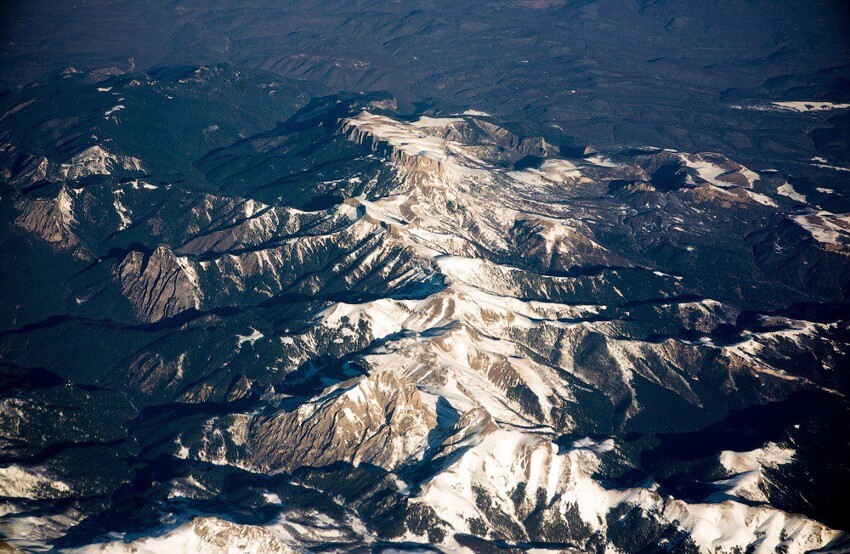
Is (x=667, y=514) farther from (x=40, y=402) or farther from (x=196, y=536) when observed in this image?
(x=40, y=402)

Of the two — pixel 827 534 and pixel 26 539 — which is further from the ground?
pixel 26 539

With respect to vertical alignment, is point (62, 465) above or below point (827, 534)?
above

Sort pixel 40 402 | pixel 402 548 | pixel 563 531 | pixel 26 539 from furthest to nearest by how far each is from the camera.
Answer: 1. pixel 40 402
2. pixel 563 531
3. pixel 402 548
4. pixel 26 539

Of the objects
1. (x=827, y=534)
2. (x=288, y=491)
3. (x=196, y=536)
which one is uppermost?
(x=196, y=536)

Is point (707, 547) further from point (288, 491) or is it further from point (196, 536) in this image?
point (196, 536)

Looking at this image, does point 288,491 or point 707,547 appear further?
point 288,491

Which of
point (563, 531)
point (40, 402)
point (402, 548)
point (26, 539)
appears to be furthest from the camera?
point (40, 402)

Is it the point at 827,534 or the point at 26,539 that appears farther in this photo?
the point at 827,534

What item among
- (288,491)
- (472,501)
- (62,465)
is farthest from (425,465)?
(62,465)

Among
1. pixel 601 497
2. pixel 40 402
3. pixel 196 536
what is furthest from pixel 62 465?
pixel 601 497
